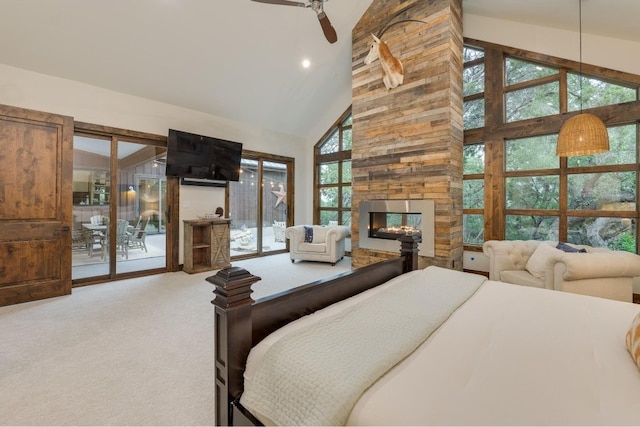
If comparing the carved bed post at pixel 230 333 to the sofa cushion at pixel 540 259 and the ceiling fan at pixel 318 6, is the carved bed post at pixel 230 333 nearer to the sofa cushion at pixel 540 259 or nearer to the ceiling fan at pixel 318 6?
the ceiling fan at pixel 318 6

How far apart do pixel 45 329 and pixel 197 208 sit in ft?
9.57

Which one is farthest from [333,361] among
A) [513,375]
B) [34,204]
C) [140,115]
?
[140,115]

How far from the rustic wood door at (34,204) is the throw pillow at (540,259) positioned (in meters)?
5.68

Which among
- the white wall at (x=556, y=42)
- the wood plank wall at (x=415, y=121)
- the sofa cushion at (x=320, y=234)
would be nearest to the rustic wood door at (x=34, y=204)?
the sofa cushion at (x=320, y=234)

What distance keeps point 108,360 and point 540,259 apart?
416cm

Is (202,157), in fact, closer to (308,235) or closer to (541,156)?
(308,235)

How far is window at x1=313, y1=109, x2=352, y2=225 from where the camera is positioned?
6.64 m

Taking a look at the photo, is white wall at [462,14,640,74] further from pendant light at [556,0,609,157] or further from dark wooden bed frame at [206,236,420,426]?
dark wooden bed frame at [206,236,420,426]

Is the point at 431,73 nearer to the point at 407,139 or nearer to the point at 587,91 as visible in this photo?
the point at 407,139

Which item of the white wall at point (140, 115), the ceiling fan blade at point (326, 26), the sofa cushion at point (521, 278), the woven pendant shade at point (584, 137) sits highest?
the ceiling fan blade at point (326, 26)

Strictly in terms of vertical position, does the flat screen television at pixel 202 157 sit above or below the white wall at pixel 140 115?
below

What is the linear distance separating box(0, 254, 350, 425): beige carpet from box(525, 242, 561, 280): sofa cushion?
3327 millimetres

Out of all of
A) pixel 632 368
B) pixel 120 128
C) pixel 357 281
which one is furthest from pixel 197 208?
pixel 632 368

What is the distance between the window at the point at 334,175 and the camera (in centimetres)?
664
